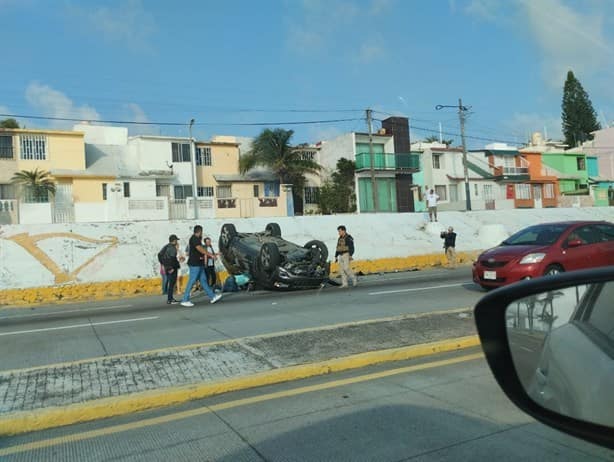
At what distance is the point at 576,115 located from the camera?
259ft

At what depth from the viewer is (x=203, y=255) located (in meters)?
12.6

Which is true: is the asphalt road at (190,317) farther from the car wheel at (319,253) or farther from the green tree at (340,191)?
the green tree at (340,191)

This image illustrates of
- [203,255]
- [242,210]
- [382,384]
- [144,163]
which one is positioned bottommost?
[382,384]

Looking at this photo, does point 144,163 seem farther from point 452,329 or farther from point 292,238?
point 452,329

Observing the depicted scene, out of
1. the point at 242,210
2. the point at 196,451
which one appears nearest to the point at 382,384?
the point at 196,451

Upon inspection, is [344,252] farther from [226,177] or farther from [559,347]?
[226,177]

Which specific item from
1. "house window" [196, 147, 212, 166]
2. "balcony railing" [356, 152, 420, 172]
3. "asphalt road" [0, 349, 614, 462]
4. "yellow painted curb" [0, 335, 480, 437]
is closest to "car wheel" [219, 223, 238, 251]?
"yellow painted curb" [0, 335, 480, 437]

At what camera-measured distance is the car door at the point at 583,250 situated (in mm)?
10914

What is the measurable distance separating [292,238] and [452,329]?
14.5 metres

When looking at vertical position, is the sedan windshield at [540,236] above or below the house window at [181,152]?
below

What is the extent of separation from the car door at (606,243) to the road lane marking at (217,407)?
6371mm

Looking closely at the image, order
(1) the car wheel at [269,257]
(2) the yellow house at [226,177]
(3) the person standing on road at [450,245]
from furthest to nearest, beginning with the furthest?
(2) the yellow house at [226,177]
(3) the person standing on road at [450,245]
(1) the car wheel at [269,257]

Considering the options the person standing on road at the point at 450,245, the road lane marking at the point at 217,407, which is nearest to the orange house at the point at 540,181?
the person standing on road at the point at 450,245

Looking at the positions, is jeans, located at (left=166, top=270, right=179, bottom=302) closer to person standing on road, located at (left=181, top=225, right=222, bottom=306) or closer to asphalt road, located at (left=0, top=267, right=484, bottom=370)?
asphalt road, located at (left=0, top=267, right=484, bottom=370)
